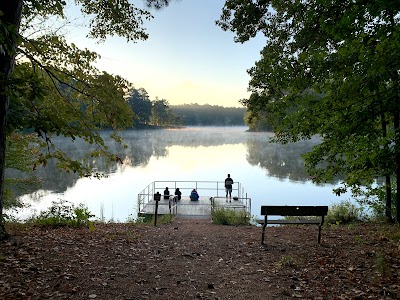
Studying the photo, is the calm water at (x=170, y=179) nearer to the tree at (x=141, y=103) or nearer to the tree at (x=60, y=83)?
the tree at (x=60, y=83)

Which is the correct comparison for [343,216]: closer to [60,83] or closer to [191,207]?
[191,207]

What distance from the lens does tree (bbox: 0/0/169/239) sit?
530cm

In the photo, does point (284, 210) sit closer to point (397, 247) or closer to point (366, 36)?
point (397, 247)

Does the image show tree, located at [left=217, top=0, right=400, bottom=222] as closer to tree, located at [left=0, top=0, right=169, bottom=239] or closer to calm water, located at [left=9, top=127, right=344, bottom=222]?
tree, located at [left=0, top=0, right=169, bottom=239]

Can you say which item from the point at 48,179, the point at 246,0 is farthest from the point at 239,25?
the point at 48,179

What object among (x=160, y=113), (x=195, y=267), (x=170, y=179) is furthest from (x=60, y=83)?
(x=160, y=113)

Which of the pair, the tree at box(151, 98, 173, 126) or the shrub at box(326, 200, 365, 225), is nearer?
the shrub at box(326, 200, 365, 225)

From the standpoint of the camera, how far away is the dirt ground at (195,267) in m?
4.47

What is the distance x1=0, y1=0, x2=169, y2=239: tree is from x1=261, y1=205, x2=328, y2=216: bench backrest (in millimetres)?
3824

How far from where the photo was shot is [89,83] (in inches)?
285

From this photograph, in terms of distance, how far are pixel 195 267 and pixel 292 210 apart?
9.84 ft

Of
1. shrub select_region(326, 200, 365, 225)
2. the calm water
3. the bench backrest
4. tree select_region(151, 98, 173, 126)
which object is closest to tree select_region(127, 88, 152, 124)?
tree select_region(151, 98, 173, 126)

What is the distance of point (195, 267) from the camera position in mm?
5922

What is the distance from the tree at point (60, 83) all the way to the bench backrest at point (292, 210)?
3824 millimetres
